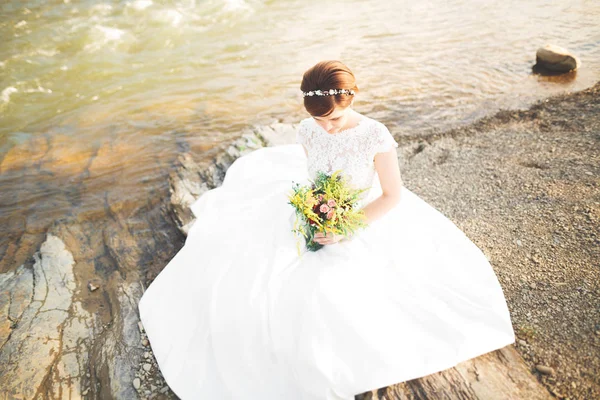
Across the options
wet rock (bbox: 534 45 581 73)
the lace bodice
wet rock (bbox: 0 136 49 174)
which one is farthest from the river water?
the lace bodice

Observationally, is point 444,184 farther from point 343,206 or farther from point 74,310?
point 74,310

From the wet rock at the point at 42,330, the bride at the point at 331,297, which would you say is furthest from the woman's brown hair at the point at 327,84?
the wet rock at the point at 42,330

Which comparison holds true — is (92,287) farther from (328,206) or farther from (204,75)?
(204,75)

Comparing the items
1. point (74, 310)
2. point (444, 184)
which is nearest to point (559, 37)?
point (444, 184)

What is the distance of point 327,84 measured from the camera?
2258mm

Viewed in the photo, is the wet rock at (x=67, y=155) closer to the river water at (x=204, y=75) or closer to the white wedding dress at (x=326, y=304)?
the river water at (x=204, y=75)

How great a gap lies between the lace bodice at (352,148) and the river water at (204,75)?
10.9ft

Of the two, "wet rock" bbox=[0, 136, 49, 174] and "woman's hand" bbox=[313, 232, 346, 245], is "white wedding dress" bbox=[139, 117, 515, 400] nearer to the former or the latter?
"woman's hand" bbox=[313, 232, 346, 245]

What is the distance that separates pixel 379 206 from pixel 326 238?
1.68ft

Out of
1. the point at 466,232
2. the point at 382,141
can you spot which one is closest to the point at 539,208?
the point at 466,232

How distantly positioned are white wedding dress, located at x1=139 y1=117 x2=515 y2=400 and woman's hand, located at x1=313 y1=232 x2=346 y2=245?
9cm

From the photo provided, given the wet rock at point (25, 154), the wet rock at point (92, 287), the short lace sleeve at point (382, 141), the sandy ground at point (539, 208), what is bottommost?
the sandy ground at point (539, 208)

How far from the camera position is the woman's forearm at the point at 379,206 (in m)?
2.71

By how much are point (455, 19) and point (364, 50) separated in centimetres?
328
